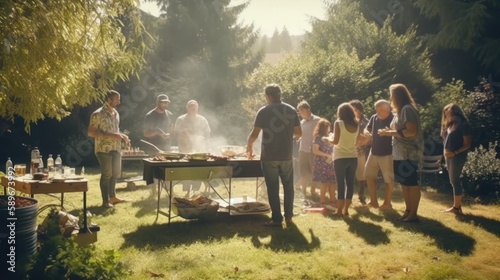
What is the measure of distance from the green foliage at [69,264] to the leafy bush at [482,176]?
8280 millimetres

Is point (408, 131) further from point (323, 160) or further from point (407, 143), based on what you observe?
point (323, 160)

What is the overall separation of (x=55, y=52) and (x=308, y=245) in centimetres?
400

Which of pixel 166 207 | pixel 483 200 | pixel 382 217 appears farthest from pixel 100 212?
pixel 483 200

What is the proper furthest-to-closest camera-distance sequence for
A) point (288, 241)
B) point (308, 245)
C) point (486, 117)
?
point (486, 117) → point (288, 241) → point (308, 245)

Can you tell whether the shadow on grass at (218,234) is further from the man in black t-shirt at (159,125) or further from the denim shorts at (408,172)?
the man in black t-shirt at (159,125)

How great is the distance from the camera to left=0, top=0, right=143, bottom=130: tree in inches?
167

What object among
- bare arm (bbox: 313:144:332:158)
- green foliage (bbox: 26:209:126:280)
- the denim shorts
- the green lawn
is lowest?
the green lawn

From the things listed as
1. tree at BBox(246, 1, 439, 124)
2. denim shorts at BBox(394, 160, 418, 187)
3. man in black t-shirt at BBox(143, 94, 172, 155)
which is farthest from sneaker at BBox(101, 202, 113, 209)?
tree at BBox(246, 1, 439, 124)

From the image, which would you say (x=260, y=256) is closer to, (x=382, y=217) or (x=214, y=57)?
(x=382, y=217)

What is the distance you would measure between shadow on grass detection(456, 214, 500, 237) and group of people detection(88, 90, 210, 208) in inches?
200

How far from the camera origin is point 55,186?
4789 mm

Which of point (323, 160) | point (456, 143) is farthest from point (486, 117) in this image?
point (323, 160)

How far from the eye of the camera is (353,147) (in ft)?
21.3

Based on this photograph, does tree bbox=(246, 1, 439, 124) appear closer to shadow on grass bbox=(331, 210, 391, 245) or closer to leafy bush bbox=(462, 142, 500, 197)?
leafy bush bbox=(462, 142, 500, 197)
